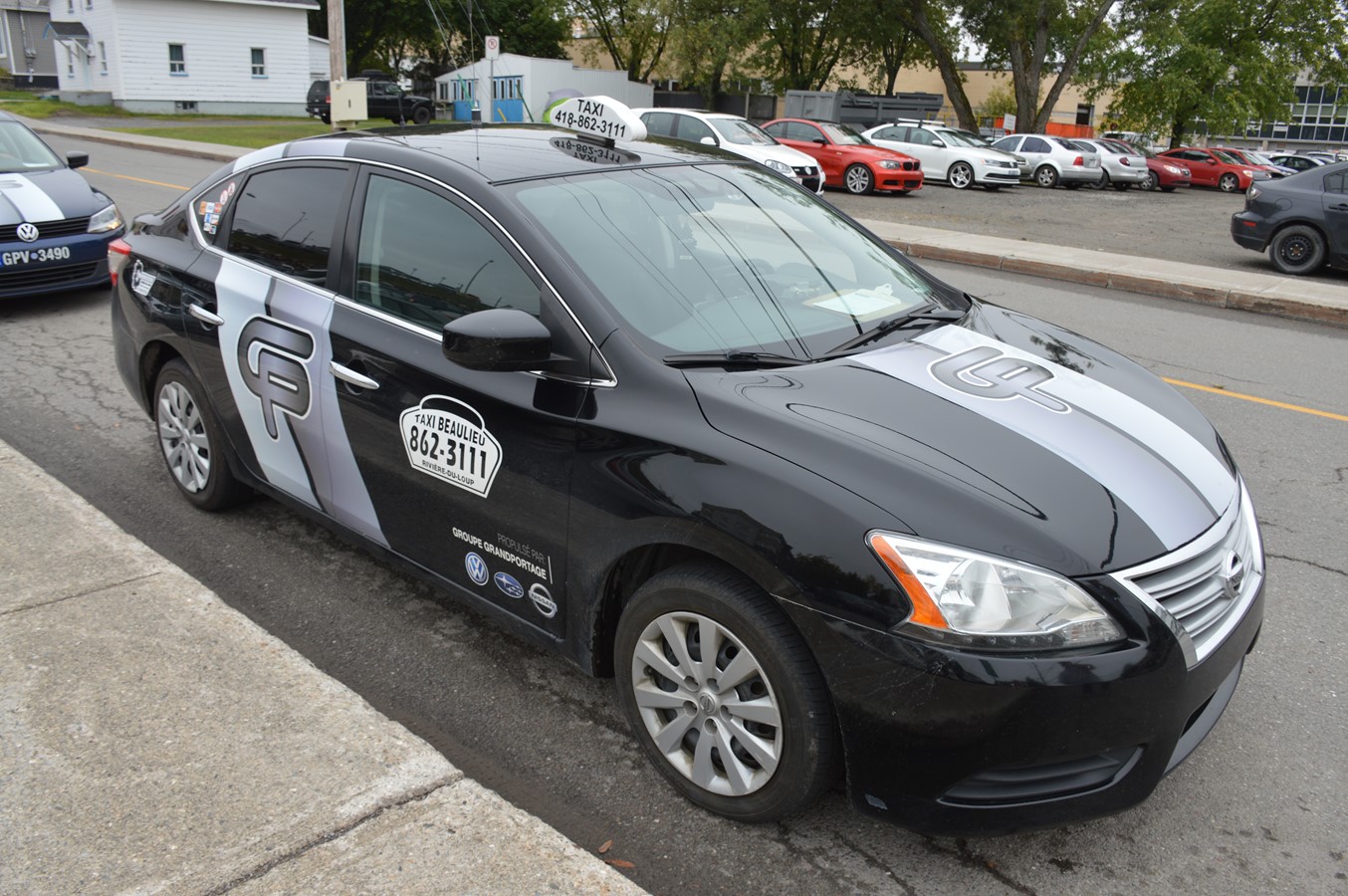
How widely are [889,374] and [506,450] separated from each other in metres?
1.12

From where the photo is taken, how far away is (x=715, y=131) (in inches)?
765

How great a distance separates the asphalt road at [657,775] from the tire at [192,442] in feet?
0.51

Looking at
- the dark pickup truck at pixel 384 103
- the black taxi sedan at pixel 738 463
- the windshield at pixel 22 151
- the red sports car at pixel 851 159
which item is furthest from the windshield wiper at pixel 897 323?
the dark pickup truck at pixel 384 103

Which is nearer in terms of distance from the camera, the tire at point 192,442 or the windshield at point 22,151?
the tire at point 192,442

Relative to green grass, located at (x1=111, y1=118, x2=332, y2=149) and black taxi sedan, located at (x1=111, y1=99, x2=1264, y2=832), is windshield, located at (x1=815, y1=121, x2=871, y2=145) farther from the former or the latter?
black taxi sedan, located at (x1=111, y1=99, x2=1264, y2=832)

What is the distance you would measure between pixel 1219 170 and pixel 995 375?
35.4 metres

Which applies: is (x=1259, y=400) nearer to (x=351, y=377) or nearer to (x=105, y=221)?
(x=351, y=377)

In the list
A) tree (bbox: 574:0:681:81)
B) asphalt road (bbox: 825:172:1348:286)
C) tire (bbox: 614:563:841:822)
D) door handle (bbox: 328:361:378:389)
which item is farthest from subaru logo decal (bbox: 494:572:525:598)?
tree (bbox: 574:0:681:81)

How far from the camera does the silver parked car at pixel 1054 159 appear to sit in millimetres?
28828

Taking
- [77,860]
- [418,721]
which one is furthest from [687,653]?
[77,860]

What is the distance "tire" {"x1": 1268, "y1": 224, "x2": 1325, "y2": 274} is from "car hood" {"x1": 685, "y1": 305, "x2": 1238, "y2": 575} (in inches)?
456

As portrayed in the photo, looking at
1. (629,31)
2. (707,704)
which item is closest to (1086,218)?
(707,704)

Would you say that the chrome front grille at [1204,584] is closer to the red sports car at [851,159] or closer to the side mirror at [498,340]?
the side mirror at [498,340]

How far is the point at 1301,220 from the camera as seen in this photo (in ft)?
42.0
